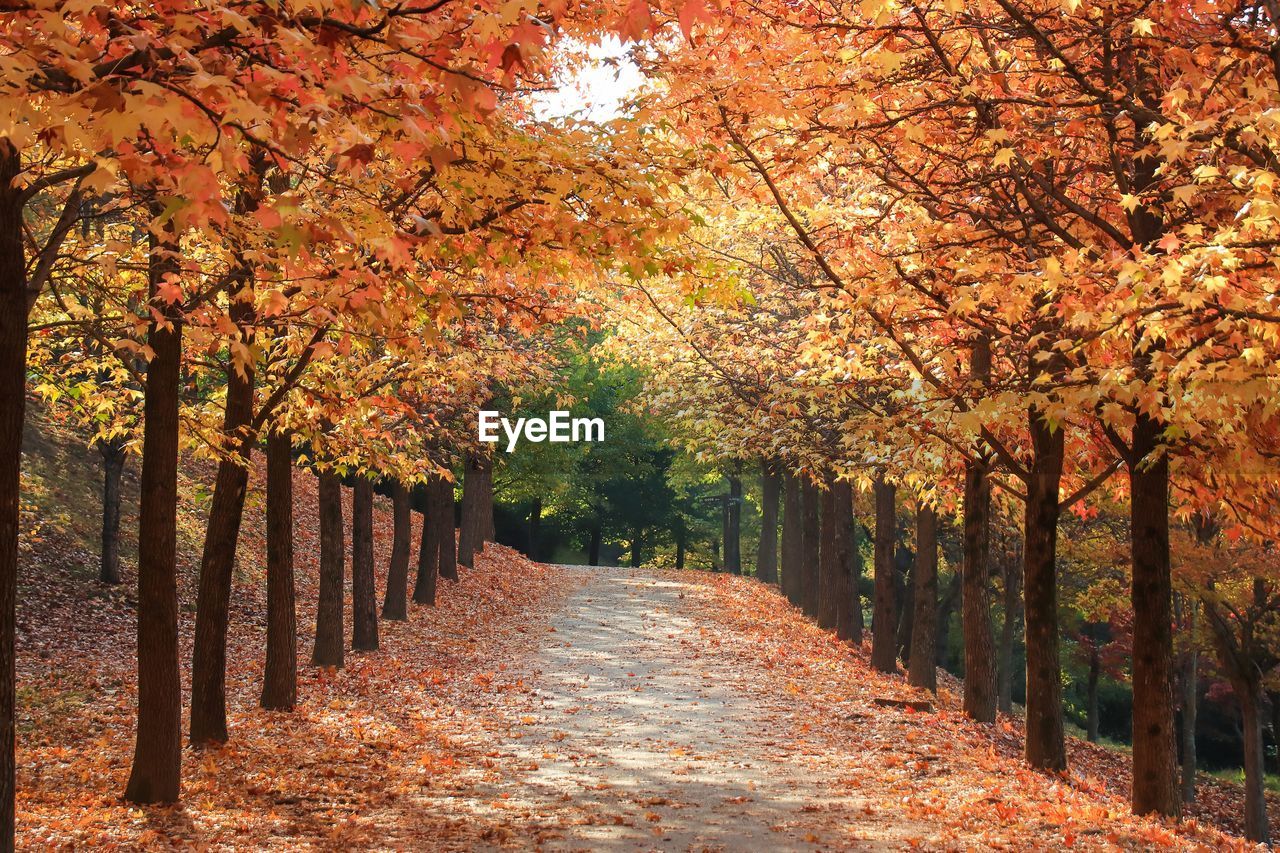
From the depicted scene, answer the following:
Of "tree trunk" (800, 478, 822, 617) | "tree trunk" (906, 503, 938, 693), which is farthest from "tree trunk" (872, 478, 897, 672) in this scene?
"tree trunk" (800, 478, 822, 617)

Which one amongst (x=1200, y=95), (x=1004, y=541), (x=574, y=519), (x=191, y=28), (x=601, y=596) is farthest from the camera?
(x=574, y=519)

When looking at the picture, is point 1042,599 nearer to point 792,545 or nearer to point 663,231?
point 663,231

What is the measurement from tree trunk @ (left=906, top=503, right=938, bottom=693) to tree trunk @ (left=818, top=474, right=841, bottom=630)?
17.7 ft

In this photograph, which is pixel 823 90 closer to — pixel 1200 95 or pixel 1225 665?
pixel 1200 95

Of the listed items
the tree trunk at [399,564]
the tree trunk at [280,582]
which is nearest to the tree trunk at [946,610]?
the tree trunk at [399,564]

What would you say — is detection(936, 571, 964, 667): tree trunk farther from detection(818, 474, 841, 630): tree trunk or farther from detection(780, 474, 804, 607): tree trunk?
detection(818, 474, 841, 630): tree trunk

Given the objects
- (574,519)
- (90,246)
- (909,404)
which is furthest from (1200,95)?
(574,519)

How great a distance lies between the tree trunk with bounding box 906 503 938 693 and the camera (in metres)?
20.7

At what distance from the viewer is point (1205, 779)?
31.2 meters

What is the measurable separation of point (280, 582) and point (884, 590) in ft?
42.6

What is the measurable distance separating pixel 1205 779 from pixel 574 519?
37314mm

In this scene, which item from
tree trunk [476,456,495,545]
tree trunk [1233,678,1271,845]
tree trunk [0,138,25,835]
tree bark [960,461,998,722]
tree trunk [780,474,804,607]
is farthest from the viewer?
tree trunk [476,456,495,545]

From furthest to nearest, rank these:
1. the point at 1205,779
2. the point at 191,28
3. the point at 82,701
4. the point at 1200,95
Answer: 1. the point at 1205,779
2. the point at 82,701
3. the point at 1200,95
4. the point at 191,28

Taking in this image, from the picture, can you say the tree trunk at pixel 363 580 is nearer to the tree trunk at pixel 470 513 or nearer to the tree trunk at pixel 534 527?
the tree trunk at pixel 470 513
